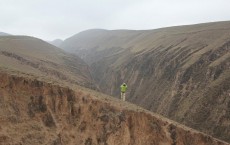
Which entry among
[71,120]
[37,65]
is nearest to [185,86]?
[37,65]

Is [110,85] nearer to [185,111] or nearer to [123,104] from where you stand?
[185,111]

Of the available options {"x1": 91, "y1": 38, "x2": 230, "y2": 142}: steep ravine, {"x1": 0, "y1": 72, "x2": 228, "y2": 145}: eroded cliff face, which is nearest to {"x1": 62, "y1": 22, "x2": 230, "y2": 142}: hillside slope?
{"x1": 91, "y1": 38, "x2": 230, "y2": 142}: steep ravine

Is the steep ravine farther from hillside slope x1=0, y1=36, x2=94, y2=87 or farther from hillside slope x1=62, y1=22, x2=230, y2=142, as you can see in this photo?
hillside slope x1=0, y1=36, x2=94, y2=87

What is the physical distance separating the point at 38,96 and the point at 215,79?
22162 mm

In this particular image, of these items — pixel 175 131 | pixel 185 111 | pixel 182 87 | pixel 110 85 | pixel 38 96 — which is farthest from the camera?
pixel 110 85

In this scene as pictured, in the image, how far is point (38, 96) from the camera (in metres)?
24.3

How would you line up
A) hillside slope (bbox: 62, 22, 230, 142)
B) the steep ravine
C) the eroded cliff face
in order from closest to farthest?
the eroded cliff face < the steep ravine < hillside slope (bbox: 62, 22, 230, 142)

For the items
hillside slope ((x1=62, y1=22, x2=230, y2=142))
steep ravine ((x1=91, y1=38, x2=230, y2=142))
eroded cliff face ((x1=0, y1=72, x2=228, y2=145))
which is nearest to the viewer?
eroded cliff face ((x1=0, y1=72, x2=228, y2=145))

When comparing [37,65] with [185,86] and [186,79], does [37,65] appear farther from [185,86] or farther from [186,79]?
[185,86]

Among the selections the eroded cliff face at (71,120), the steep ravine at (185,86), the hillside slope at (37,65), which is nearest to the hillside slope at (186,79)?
the steep ravine at (185,86)

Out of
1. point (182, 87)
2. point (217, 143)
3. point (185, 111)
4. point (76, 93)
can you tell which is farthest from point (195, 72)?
point (76, 93)

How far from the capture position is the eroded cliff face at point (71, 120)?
22.2 metres

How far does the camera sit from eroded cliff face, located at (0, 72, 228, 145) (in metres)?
22.2

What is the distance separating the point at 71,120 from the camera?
79.8 feet
